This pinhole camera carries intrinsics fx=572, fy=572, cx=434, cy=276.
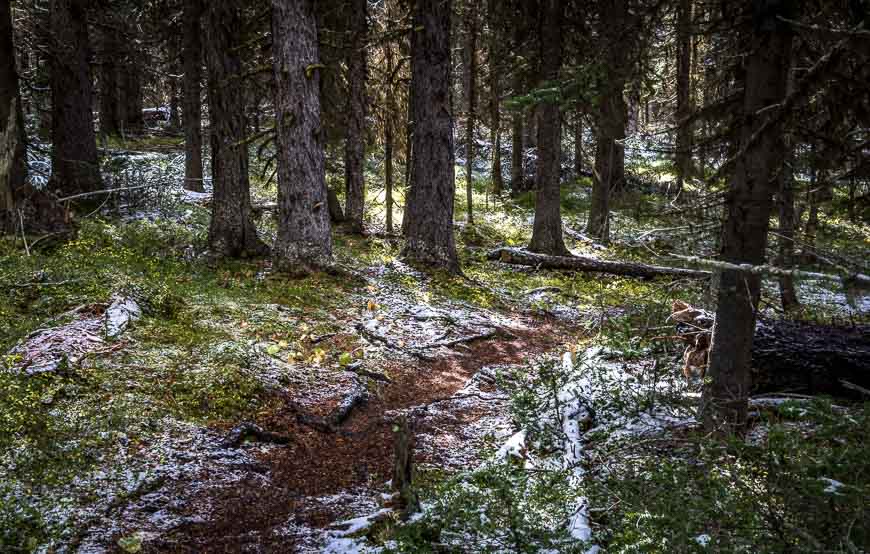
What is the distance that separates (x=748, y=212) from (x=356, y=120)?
11572 mm

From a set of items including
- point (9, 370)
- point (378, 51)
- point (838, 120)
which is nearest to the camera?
point (838, 120)

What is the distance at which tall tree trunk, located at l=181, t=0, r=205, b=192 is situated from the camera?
1420 cm

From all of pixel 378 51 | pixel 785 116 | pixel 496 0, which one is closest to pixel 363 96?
pixel 378 51

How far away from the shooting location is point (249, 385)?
20.5 ft

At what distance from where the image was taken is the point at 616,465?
4.83 meters

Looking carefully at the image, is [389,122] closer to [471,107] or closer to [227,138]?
[471,107]

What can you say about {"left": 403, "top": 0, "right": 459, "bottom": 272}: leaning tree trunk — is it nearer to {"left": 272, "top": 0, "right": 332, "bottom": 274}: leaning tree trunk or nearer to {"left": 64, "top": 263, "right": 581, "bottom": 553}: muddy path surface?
{"left": 272, "top": 0, "right": 332, "bottom": 274}: leaning tree trunk

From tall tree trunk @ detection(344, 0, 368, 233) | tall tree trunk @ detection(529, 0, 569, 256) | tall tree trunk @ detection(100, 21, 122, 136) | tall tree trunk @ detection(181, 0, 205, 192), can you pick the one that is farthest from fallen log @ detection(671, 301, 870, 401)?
tall tree trunk @ detection(100, 21, 122, 136)

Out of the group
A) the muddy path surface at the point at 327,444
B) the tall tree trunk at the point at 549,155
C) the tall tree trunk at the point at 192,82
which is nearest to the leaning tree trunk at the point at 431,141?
the muddy path surface at the point at 327,444

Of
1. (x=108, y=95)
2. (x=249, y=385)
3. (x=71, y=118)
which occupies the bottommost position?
(x=249, y=385)

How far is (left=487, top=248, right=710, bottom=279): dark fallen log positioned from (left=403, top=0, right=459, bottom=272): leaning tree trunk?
3.22m

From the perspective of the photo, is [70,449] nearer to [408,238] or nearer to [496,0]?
[408,238]

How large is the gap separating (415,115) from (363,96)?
356 centimetres

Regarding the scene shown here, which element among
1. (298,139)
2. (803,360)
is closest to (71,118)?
(298,139)
